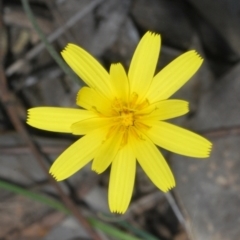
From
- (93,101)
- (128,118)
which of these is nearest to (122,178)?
(128,118)

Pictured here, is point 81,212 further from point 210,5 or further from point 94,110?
point 210,5

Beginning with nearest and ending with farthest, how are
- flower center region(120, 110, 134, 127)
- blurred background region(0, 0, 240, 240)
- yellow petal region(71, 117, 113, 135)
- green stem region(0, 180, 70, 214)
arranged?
yellow petal region(71, 117, 113, 135), flower center region(120, 110, 134, 127), green stem region(0, 180, 70, 214), blurred background region(0, 0, 240, 240)

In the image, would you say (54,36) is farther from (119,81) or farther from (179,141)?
(179,141)

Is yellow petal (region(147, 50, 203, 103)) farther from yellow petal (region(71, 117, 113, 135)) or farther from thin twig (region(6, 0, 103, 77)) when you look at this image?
thin twig (region(6, 0, 103, 77))

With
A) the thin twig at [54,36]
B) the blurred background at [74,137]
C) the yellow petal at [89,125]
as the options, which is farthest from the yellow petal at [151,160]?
the thin twig at [54,36]

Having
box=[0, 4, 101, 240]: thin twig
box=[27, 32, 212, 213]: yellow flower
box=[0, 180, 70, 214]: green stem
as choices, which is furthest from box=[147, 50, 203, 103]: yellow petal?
box=[0, 4, 101, 240]: thin twig

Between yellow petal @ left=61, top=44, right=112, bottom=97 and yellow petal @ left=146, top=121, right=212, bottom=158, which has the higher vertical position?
yellow petal @ left=61, top=44, right=112, bottom=97

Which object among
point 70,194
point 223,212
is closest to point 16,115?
point 70,194
